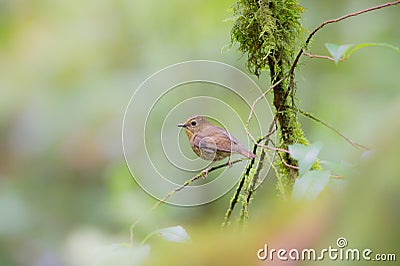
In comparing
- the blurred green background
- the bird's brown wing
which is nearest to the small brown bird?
the bird's brown wing

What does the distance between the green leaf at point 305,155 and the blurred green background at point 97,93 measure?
3.55 ft

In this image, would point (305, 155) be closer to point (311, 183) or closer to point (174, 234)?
point (311, 183)

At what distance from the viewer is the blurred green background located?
241cm

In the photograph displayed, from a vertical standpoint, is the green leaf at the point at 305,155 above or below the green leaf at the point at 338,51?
below

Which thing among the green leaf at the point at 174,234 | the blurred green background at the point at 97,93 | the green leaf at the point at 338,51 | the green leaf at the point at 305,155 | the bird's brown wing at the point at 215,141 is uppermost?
the blurred green background at the point at 97,93

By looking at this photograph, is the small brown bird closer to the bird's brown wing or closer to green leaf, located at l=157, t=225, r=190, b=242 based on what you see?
the bird's brown wing

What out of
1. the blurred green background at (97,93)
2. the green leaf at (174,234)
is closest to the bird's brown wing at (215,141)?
the green leaf at (174,234)

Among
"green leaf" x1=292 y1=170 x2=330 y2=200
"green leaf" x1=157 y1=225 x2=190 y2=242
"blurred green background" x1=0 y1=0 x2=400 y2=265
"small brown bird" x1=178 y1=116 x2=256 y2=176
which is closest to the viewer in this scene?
"green leaf" x1=292 y1=170 x2=330 y2=200

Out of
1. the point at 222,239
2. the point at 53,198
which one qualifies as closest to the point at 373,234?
the point at 222,239

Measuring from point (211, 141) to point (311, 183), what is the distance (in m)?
0.32

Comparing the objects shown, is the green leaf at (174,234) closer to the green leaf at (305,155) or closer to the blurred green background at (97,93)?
the green leaf at (305,155)

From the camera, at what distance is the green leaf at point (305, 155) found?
0.96 m

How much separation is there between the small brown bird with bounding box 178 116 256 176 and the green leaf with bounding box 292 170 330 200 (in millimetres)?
202

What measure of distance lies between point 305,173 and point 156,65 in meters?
1.88
